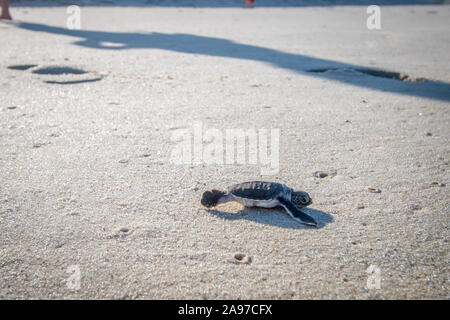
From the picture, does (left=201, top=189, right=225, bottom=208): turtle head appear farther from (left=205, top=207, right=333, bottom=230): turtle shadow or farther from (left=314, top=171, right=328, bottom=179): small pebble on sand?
(left=314, top=171, right=328, bottom=179): small pebble on sand

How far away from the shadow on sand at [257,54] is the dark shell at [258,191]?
10.5ft

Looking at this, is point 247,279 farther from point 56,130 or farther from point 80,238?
point 56,130

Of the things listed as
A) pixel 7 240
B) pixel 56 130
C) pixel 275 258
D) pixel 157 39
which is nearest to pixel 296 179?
pixel 275 258

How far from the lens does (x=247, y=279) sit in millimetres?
1691

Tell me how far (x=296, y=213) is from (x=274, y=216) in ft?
0.49

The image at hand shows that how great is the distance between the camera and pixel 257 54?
6.81 metres

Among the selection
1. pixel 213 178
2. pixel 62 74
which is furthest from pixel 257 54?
pixel 213 178

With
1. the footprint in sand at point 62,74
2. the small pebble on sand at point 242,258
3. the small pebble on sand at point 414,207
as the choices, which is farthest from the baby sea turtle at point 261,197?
the footprint in sand at point 62,74

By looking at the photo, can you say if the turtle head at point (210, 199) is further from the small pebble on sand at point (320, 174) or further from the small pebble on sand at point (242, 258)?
the small pebble on sand at point (320, 174)

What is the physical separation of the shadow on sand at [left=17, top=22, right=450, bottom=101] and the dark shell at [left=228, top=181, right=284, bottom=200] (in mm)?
3215

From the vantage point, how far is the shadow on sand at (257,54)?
15.9ft

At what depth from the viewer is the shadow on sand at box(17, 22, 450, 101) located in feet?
15.9

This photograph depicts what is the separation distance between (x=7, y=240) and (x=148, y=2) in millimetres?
16258

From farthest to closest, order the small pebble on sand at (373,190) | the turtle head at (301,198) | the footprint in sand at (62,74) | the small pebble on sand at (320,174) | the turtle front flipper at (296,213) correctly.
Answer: the footprint in sand at (62,74)
the small pebble on sand at (320,174)
the small pebble on sand at (373,190)
the turtle head at (301,198)
the turtle front flipper at (296,213)
